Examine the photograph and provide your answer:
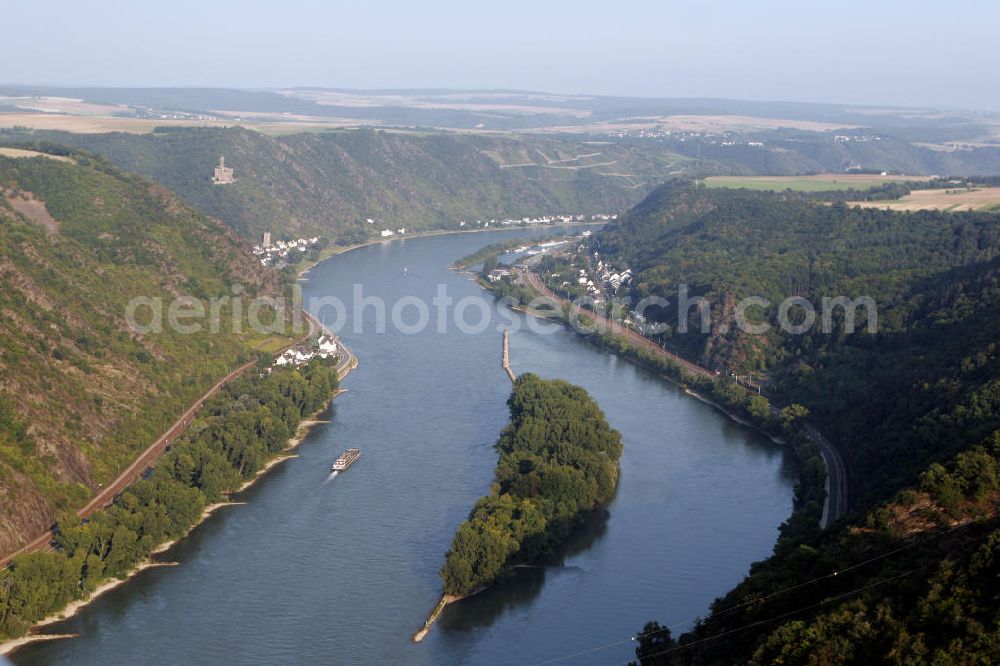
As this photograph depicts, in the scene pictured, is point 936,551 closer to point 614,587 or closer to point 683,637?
point 683,637

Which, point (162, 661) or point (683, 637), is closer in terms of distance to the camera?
point (683, 637)

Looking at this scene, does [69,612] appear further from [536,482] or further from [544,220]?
[544,220]

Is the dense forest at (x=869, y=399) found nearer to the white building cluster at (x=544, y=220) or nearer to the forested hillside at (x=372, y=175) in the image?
the white building cluster at (x=544, y=220)

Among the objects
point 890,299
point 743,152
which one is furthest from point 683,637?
point 743,152

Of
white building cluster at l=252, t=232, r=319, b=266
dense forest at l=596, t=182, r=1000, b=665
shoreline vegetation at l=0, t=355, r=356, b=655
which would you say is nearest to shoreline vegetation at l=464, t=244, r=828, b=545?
dense forest at l=596, t=182, r=1000, b=665

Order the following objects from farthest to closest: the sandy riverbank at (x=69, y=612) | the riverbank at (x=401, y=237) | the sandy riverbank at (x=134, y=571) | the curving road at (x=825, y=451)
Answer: the riverbank at (x=401, y=237)
the curving road at (x=825, y=451)
the sandy riverbank at (x=134, y=571)
the sandy riverbank at (x=69, y=612)

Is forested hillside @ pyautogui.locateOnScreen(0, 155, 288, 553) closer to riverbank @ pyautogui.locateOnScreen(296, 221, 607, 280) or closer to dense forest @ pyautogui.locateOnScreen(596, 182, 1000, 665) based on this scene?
riverbank @ pyautogui.locateOnScreen(296, 221, 607, 280)

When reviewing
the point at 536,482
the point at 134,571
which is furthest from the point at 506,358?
the point at 134,571

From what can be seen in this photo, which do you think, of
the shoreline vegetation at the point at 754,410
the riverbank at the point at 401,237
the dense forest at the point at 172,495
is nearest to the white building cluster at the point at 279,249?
the riverbank at the point at 401,237
